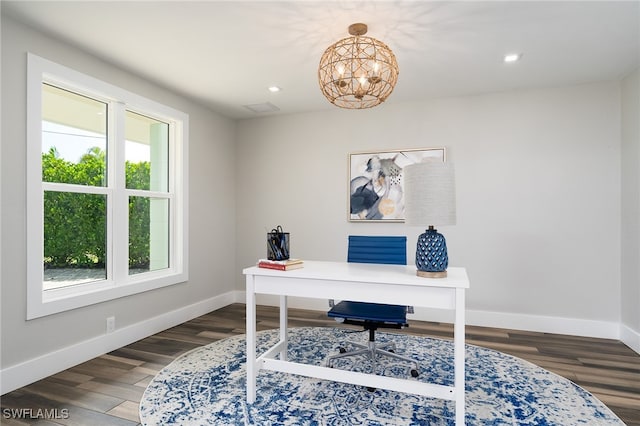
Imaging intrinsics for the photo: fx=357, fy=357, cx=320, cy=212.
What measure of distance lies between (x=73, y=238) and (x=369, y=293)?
8.00 feet

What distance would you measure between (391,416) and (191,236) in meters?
2.94

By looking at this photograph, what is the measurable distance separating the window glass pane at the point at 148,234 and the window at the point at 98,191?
10 mm

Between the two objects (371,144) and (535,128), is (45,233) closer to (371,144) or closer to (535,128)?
(371,144)

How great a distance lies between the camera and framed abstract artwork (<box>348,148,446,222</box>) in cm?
405

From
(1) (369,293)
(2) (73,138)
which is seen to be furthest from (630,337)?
(2) (73,138)

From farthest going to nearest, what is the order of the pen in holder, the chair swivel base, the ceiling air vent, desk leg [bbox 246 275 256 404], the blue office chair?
1. the ceiling air vent
2. the chair swivel base
3. the blue office chair
4. the pen in holder
5. desk leg [bbox 246 275 256 404]

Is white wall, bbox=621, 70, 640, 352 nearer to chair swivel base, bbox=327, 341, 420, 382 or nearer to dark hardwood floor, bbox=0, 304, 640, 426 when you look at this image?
dark hardwood floor, bbox=0, 304, 640, 426

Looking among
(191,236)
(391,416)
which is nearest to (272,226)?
(191,236)

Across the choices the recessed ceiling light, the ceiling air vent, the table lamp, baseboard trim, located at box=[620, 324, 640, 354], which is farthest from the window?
baseboard trim, located at box=[620, 324, 640, 354]

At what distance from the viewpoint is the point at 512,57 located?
9.59 feet

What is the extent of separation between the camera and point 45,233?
2648 millimetres

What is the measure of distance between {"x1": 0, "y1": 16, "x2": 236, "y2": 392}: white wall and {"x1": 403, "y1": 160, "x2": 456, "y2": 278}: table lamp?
2.60 m

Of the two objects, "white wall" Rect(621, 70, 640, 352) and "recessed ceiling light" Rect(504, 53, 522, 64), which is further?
"white wall" Rect(621, 70, 640, 352)

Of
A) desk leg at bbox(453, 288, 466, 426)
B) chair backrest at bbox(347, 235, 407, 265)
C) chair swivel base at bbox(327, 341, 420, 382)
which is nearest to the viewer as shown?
desk leg at bbox(453, 288, 466, 426)
